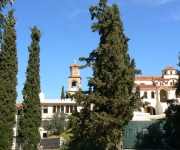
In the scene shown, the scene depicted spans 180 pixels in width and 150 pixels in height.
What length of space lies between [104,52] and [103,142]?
5.65m

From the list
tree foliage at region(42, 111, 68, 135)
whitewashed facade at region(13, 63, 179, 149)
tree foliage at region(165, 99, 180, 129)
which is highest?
whitewashed facade at region(13, 63, 179, 149)

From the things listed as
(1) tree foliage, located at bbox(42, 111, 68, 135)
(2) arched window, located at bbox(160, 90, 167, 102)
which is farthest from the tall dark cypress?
(2) arched window, located at bbox(160, 90, 167, 102)

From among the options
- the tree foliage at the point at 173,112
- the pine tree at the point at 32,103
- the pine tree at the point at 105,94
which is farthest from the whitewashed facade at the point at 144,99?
the tree foliage at the point at 173,112

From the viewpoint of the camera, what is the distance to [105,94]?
16.5 metres

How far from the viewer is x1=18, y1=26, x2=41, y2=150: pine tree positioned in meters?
26.8

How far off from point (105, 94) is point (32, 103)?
1381 cm

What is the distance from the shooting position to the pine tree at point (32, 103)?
26.8m

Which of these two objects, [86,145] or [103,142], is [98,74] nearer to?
[103,142]

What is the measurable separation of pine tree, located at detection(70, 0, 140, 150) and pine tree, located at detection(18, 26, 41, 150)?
1157 centimetres

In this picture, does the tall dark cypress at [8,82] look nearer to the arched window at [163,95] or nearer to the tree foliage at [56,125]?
the tree foliage at [56,125]

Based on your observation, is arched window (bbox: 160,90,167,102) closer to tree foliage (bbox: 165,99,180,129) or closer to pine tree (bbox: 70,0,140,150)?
tree foliage (bbox: 165,99,180,129)

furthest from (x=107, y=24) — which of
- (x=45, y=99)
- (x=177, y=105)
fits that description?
(x=45, y=99)

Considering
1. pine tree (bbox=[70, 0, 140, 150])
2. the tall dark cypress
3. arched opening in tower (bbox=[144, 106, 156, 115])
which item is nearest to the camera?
pine tree (bbox=[70, 0, 140, 150])

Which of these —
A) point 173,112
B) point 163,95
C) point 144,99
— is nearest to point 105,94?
point 173,112
